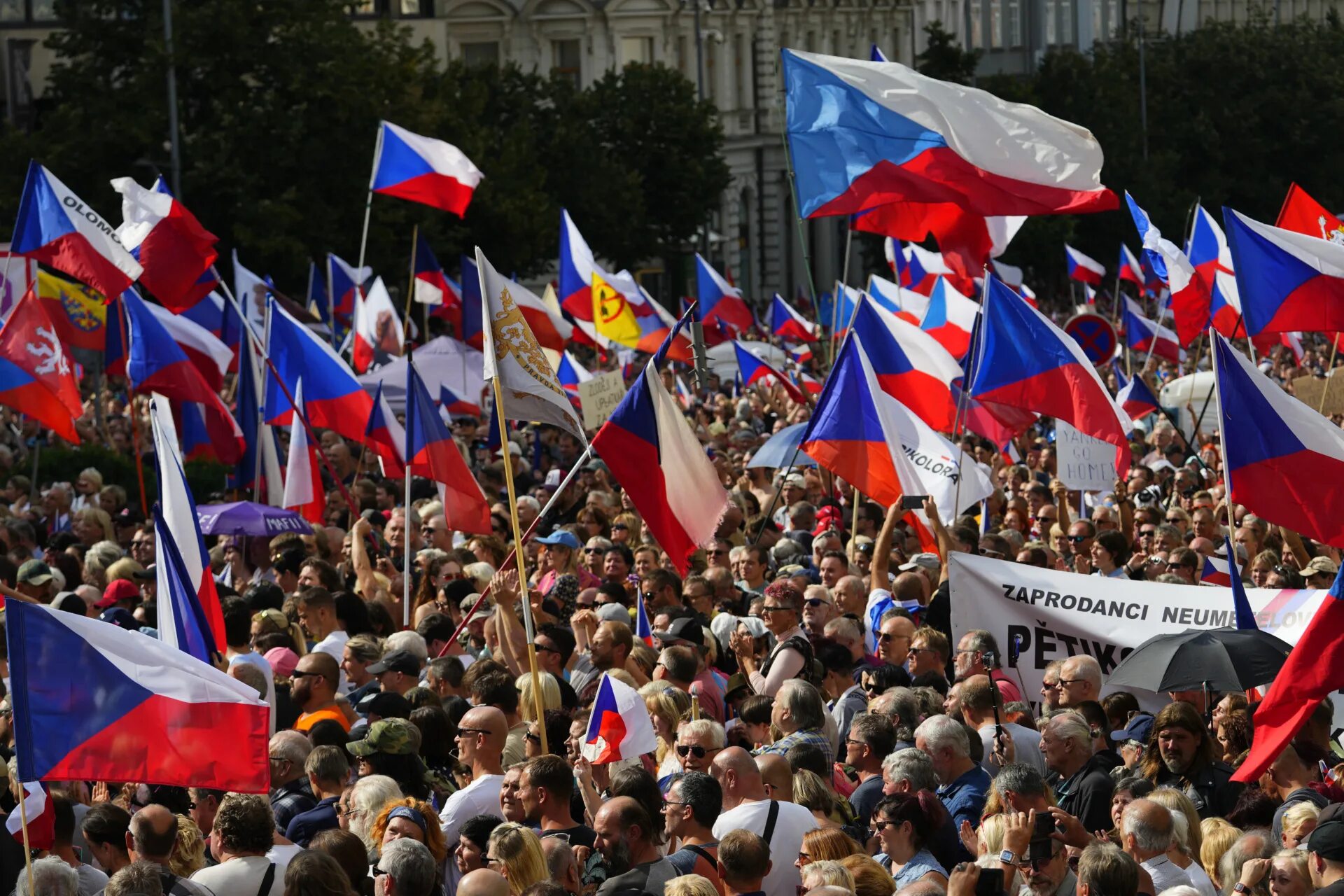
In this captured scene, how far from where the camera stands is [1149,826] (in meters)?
7.23

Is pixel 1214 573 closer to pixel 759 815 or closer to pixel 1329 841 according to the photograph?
pixel 759 815

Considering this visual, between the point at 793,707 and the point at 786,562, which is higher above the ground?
the point at 793,707

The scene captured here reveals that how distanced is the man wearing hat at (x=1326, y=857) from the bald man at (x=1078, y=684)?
2536 millimetres

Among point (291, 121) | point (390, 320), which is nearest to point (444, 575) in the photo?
point (390, 320)

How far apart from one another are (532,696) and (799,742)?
149 centimetres

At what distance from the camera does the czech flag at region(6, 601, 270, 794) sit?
23.3 feet

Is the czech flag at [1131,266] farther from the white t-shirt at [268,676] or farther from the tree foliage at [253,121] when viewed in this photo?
the white t-shirt at [268,676]

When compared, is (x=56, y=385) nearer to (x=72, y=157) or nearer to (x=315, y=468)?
(x=315, y=468)

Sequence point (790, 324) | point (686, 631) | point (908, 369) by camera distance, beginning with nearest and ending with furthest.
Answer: point (686, 631), point (908, 369), point (790, 324)

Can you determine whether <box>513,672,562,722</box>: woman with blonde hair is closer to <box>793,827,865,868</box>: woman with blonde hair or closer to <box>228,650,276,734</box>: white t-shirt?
<box>228,650,276,734</box>: white t-shirt

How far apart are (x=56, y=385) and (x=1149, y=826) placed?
1056 cm

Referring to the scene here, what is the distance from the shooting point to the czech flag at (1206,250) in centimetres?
1888

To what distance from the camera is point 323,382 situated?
16250 mm

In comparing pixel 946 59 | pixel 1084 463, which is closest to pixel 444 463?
pixel 1084 463
